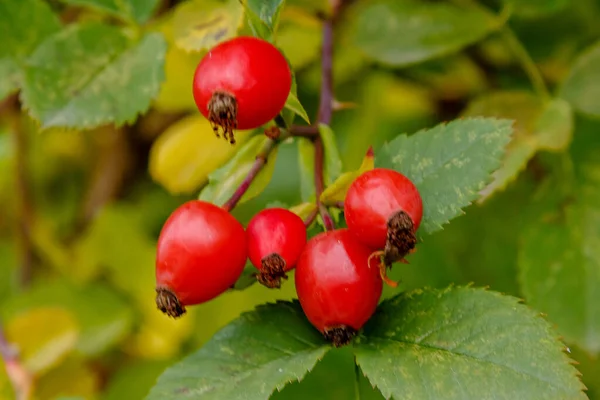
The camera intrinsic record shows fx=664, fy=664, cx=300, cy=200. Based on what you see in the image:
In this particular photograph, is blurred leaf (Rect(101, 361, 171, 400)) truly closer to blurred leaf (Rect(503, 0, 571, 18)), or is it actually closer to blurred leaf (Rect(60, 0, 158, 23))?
blurred leaf (Rect(60, 0, 158, 23))

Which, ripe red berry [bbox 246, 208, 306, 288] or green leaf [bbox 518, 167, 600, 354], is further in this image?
green leaf [bbox 518, 167, 600, 354]

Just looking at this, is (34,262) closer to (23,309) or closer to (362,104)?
(23,309)

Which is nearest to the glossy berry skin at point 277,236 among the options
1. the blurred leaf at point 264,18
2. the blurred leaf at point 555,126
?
the blurred leaf at point 264,18

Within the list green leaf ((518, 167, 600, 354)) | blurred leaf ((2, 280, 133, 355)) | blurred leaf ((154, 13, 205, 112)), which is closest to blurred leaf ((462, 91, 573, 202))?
green leaf ((518, 167, 600, 354))

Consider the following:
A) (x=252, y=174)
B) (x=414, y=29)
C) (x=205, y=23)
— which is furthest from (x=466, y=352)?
(x=414, y=29)

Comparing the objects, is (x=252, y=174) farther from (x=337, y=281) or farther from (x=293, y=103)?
(x=337, y=281)

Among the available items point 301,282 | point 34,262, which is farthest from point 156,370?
point 301,282
